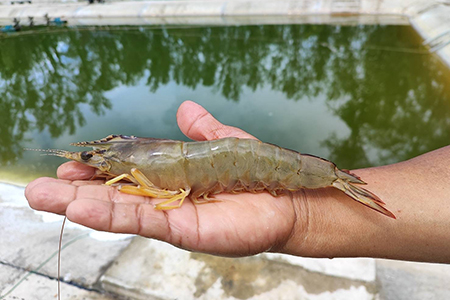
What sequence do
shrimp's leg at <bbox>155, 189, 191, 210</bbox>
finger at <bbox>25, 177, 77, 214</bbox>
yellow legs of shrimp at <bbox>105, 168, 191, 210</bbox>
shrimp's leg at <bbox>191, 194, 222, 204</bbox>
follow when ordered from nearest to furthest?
finger at <bbox>25, 177, 77, 214</bbox>
shrimp's leg at <bbox>155, 189, 191, 210</bbox>
yellow legs of shrimp at <bbox>105, 168, 191, 210</bbox>
shrimp's leg at <bbox>191, 194, 222, 204</bbox>

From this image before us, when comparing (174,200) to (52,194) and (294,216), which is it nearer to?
(52,194)

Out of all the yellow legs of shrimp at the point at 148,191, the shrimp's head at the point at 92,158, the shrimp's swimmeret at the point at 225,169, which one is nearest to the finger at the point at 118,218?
the yellow legs of shrimp at the point at 148,191

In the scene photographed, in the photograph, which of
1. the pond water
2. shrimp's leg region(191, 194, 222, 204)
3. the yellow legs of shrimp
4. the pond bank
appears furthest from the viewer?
the pond bank

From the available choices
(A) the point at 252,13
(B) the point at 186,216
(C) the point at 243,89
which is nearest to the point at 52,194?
(B) the point at 186,216

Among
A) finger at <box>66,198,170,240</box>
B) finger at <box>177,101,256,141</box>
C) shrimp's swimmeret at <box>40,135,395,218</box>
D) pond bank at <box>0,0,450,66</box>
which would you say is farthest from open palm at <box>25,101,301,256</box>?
pond bank at <box>0,0,450,66</box>

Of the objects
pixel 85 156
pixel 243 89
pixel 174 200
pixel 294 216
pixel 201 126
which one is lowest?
pixel 243 89

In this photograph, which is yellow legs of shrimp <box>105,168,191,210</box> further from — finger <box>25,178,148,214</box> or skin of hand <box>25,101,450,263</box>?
finger <box>25,178,148,214</box>

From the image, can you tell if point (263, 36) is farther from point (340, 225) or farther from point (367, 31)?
point (340, 225)
